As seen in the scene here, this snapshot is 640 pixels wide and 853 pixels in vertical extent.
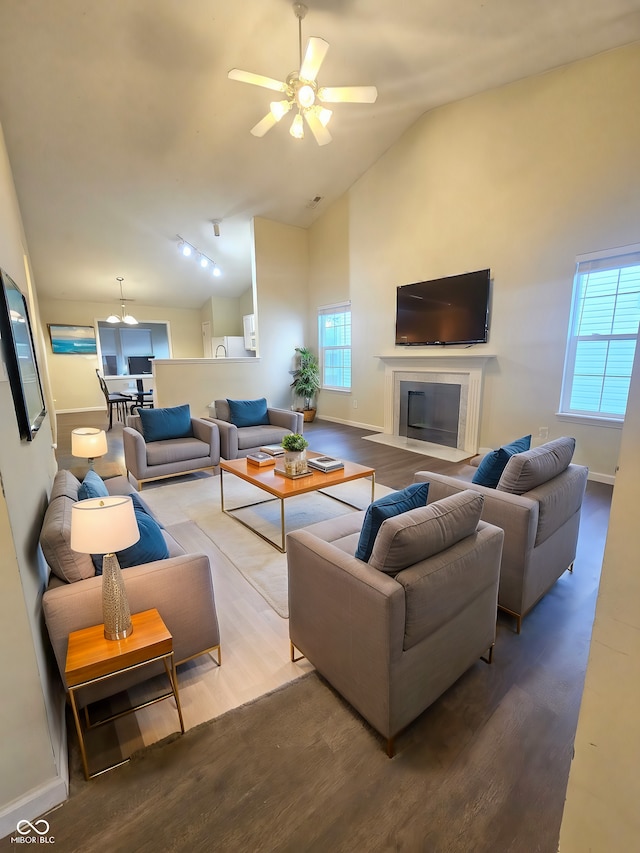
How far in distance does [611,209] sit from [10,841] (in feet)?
18.4

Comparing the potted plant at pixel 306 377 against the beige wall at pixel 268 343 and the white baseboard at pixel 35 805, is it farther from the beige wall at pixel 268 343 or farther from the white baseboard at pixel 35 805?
the white baseboard at pixel 35 805

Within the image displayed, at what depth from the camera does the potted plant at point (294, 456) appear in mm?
3016

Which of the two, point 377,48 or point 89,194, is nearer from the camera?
point 377,48

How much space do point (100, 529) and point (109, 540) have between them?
48 mm

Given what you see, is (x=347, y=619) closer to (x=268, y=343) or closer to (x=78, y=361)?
(x=268, y=343)

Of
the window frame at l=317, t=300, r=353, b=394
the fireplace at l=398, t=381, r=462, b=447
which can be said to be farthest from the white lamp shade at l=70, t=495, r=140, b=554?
the window frame at l=317, t=300, r=353, b=394

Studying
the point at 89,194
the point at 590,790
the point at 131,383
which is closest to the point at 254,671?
the point at 590,790

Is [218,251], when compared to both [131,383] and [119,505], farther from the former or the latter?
[119,505]

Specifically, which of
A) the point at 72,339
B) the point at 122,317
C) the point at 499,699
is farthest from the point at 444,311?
the point at 72,339

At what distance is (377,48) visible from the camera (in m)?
3.67

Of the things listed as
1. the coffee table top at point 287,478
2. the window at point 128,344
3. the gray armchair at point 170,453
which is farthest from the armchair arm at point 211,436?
the window at point 128,344

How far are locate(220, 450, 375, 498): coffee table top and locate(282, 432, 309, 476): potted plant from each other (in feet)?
0.23

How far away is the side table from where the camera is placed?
1.24 meters

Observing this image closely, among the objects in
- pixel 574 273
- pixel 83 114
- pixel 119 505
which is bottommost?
pixel 119 505
